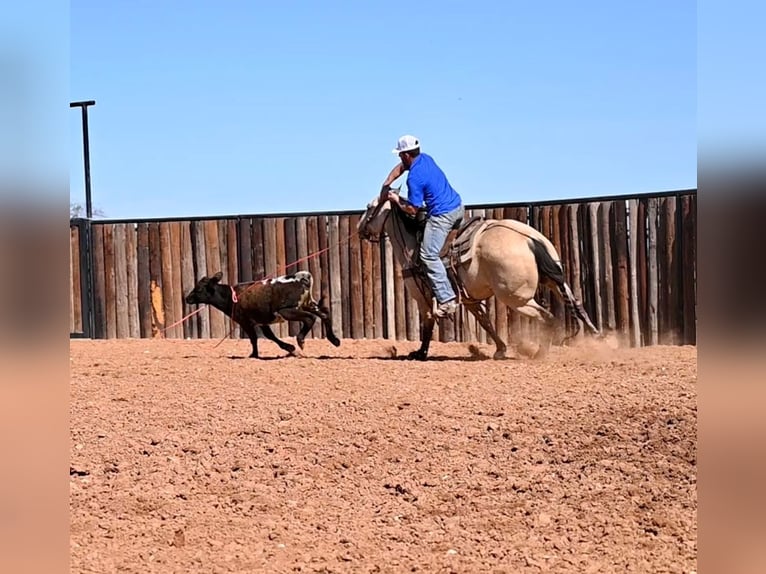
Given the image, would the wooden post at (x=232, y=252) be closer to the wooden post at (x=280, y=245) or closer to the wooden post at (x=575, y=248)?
the wooden post at (x=280, y=245)

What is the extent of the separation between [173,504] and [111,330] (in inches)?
462

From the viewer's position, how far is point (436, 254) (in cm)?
1027

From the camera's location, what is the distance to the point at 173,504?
4887 mm

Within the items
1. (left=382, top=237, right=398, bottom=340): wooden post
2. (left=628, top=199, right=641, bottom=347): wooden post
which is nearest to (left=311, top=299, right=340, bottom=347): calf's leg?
(left=382, top=237, right=398, bottom=340): wooden post

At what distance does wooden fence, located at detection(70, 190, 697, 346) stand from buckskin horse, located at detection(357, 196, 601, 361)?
Answer: 208 cm

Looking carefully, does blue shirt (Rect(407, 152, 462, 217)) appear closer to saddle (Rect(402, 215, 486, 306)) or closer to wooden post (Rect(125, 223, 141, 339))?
saddle (Rect(402, 215, 486, 306))

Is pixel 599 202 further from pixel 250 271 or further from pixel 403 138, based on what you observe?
pixel 250 271

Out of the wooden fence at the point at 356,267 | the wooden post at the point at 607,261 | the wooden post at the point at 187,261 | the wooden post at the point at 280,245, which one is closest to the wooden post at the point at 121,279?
the wooden fence at the point at 356,267

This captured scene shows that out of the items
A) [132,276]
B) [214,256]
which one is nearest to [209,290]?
[214,256]

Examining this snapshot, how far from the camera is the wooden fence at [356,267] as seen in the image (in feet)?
39.8
